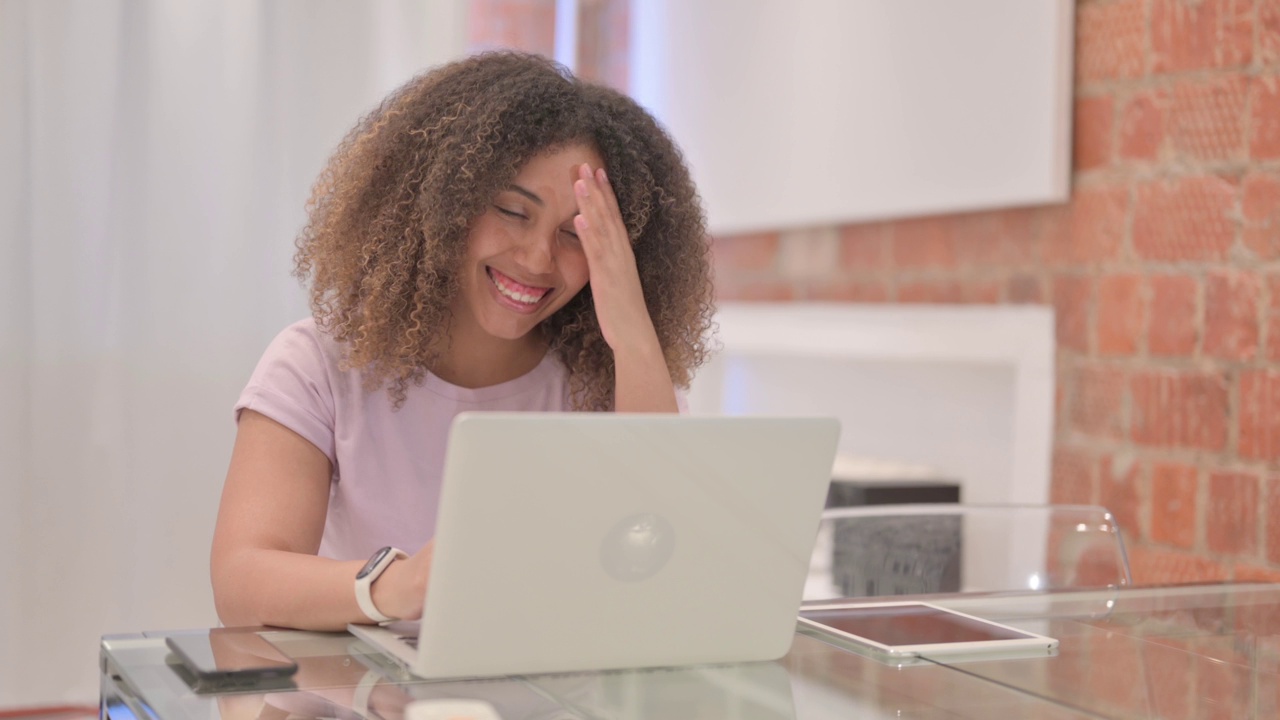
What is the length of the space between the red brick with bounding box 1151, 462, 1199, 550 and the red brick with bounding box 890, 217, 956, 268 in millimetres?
687

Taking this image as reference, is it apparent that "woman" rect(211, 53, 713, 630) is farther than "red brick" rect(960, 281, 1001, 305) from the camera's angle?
No

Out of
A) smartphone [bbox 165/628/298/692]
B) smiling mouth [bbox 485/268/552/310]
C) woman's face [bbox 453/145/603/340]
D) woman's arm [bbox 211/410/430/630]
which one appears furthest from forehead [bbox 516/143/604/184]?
smartphone [bbox 165/628/298/692]

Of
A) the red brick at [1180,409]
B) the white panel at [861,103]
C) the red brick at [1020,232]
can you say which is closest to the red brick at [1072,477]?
the red brick at [1180,409]

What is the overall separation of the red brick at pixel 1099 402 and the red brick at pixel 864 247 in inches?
25.0

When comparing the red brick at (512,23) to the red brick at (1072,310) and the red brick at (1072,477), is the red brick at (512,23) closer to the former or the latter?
the red brick at (1072,310)

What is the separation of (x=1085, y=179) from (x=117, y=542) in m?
1.99

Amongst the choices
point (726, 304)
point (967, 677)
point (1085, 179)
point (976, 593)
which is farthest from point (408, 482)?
point (726, 304)

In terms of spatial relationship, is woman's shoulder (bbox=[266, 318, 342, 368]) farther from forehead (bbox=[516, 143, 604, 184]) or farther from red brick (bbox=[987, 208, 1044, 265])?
red brick (bbox=[987, 208, 1044, 265])

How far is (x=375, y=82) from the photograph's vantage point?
2.72 metres

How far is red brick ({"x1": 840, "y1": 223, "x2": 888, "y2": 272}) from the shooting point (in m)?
2.93

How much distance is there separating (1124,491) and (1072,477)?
13 cm

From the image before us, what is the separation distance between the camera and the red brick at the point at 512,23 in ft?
12.9

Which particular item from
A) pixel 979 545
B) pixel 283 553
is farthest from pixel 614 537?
pixel 979 545

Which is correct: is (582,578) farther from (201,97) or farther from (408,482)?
(201,97)
